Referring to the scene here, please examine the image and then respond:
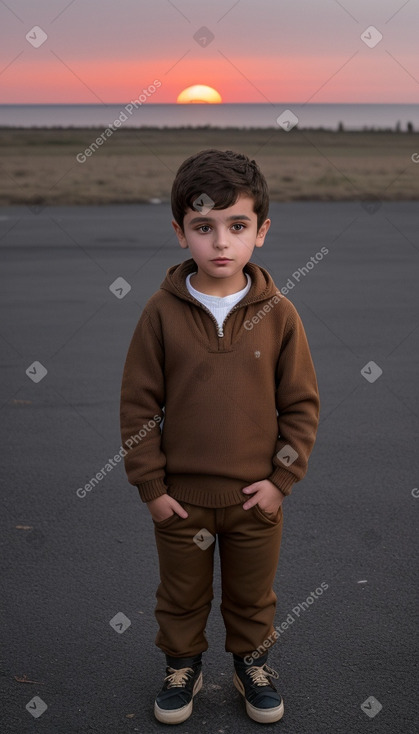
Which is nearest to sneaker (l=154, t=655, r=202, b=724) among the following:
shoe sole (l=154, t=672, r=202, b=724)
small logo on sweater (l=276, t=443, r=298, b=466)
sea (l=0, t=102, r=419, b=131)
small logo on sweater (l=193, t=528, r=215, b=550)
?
shoe sole (l=154, t=672, r=202, b=724)

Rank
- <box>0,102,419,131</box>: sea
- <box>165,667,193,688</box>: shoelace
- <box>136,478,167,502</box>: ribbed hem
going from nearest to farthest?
1. <box>136,478,167,502</box>: ribbed hem
2. <box>165,667,193,688</box>: shoelace
3. <box>0,102,419,131</box>: sea

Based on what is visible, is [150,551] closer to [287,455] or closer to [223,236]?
[287,455]

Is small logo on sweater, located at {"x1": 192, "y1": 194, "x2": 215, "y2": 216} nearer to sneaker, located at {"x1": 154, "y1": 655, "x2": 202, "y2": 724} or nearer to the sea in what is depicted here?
sneaker, located at {"x1": 154, "y1": 655, "x2": 202, "y2": 724}

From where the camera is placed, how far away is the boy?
255cm

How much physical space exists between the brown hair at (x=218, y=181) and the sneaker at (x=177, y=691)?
1356 mm

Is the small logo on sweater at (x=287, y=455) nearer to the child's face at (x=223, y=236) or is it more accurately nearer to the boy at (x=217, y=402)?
the boy at (x=217, y=402)

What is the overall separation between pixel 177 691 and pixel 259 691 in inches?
9.8

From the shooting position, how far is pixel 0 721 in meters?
2.69

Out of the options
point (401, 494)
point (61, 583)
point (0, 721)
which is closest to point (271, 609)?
point (0, 721)

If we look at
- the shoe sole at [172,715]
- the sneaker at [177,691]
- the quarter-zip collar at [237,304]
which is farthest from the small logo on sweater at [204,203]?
the shoe sole at [172,715]

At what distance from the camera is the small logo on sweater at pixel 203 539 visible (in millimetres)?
2662

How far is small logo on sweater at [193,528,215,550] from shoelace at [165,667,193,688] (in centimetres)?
41

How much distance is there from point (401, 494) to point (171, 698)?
203 centimetres

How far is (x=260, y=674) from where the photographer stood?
109 inches
